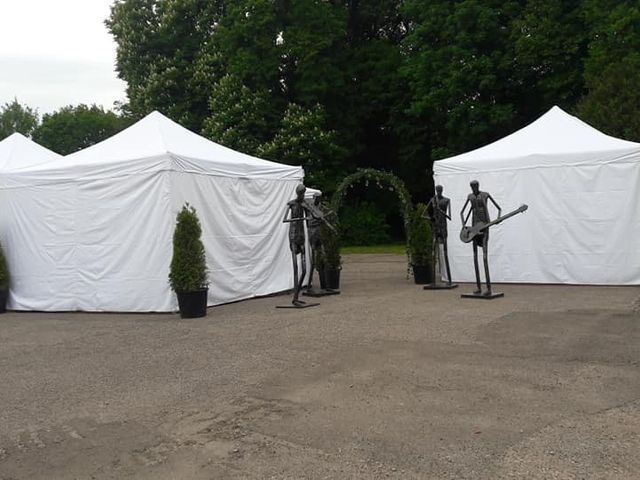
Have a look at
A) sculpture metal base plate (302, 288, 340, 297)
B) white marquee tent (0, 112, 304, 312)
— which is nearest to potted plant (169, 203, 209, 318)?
white marquee tent (0, 112, 304, 312)

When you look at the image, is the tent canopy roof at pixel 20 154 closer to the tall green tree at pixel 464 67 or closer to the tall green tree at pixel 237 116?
the tall green tree at pixel 237 116

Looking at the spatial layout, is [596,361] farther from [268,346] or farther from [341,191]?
[341,191]

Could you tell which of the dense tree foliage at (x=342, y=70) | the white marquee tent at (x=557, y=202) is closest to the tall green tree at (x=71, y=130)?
the dense tree foliage at (x=342, y=70)

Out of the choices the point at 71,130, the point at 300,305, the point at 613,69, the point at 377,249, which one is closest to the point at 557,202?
the point at 300,305

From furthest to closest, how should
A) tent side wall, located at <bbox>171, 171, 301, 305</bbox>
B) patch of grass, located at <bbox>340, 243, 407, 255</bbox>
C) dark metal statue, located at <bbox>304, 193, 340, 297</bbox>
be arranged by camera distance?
patch of grass, located at <bbox>340, 243, 407, 255</bbox>
dark metal statue, located at <bbox>304, 193, 340, 297</bbox>
tent side wall, located at <bbox>171, 171, 301, 305</bbox>

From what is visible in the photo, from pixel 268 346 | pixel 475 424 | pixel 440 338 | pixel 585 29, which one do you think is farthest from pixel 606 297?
pixel 585 29

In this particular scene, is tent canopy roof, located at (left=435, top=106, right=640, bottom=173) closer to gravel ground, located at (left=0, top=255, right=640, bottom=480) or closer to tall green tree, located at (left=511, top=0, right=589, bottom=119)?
gravel ground, located at (left=0, top=255, right=640, bottom=480)

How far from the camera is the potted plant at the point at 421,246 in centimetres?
1337

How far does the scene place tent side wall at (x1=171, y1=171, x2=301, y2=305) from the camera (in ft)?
37.0

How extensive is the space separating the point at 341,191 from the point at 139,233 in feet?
19.2

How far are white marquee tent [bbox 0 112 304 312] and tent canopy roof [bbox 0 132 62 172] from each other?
2.98 meters

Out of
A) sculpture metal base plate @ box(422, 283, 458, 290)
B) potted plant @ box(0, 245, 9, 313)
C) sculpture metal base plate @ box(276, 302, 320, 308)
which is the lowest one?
sculpture metal base plate @ box(422, 283, 458, 290)

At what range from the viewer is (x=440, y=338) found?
7574 mm

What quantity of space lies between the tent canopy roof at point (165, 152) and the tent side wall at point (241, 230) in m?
0.19
